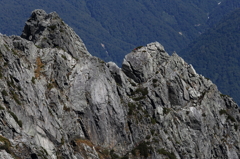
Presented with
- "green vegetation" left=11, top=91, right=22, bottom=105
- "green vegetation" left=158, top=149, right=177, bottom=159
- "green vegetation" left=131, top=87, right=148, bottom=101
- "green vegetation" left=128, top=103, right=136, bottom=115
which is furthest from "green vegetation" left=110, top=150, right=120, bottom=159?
"green vegetation" left=11, top=91, right=22, bottom=105

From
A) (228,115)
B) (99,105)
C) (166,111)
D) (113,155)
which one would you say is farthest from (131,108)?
(228,115)

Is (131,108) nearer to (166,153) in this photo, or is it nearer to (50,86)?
(166,153)

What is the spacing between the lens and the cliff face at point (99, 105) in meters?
72.6

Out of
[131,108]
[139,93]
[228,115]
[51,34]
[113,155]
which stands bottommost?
[113,155]

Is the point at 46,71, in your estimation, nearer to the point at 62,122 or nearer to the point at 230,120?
the point at 62,122

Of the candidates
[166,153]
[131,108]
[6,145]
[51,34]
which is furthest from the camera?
[51,34]

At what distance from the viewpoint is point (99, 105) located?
287ft

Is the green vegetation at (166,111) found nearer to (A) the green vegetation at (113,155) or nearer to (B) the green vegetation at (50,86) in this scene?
(A) the green vegetation at (113,155)

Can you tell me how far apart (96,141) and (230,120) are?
37377 mm

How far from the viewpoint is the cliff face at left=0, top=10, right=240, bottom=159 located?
72.6 m

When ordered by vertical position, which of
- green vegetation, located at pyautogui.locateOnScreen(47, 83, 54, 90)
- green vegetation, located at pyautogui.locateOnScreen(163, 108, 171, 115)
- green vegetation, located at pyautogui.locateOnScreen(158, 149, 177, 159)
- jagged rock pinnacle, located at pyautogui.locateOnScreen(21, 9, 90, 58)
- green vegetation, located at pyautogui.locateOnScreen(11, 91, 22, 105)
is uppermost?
jagged rock pinnacle, located at pyautogui.locateOnScreen(21, 9, 90, 58)

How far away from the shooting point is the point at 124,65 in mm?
106375

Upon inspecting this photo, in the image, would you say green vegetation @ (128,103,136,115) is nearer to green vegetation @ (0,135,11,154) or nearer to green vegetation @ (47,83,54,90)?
green vegetation @ (47,83,54,90)

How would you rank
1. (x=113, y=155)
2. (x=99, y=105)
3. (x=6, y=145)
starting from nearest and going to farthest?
(x=6, y=145) → (x=113, y=155) → (x=99, y=105)
